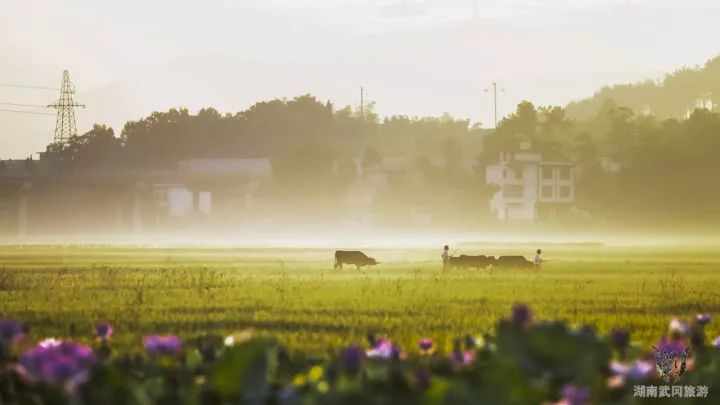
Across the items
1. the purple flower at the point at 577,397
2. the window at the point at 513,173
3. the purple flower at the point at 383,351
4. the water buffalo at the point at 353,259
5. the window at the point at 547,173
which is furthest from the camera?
the window at the point at 547,173

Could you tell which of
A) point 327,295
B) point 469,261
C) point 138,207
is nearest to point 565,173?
point 469,261

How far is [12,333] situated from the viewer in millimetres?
3223

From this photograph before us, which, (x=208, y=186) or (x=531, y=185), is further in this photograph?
(x=531, y=185)

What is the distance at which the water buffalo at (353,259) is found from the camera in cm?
1702

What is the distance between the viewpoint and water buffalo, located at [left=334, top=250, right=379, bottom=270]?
17019mm

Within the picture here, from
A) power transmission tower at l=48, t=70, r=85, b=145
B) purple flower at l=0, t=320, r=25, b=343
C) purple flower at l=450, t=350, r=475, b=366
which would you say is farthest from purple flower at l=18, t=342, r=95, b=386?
power transmission tower at l=48, t=70, r=85, b=145

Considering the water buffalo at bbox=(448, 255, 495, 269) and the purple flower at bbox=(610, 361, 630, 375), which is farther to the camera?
the water buffalo at bbox=(448, 255, 495, 269)

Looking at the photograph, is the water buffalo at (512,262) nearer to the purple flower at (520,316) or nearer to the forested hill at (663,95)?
the forested hill at (663,95)

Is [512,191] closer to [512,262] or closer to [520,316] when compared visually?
[512,262]

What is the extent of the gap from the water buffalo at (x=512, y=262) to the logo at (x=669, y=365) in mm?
11463

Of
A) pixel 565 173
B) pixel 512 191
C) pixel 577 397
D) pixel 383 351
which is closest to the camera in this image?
pixel 577 397

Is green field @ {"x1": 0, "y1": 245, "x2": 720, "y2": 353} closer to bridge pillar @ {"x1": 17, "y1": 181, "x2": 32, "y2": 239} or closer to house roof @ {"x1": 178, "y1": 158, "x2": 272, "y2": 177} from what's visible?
bridge pillar @ {"x1": 17, "y1": 181, "x2": 32, "y2": 239}

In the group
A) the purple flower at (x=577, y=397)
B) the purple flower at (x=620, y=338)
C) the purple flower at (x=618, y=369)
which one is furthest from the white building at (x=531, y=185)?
the purple flower at (x=577, y=397)

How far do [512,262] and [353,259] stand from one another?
7.78ft
